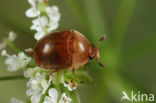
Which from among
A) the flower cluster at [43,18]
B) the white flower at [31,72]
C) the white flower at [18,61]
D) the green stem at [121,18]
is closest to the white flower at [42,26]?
the flower cluster at [43,18]

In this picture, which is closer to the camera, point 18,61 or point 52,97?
point 52,97

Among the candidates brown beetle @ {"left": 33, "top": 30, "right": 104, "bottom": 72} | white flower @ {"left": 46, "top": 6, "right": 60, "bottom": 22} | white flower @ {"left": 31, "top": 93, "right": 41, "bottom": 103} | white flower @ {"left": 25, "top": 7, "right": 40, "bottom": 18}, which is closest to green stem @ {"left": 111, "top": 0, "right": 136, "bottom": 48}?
white flower @ {"left": 46, "top": 6, "right": 60, "bottom": 22}

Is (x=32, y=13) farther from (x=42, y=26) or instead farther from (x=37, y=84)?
(x=37, y=84)

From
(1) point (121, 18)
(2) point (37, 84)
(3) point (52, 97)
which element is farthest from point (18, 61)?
(1) point (121, 18)

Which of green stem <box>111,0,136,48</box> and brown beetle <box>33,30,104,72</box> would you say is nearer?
brown beetle <box>33,30,104,72</box>

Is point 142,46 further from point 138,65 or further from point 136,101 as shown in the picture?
point 138,65

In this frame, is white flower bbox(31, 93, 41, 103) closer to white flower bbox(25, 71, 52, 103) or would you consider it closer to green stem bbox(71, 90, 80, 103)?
white flower bbox(25, 71, 52, 103)
